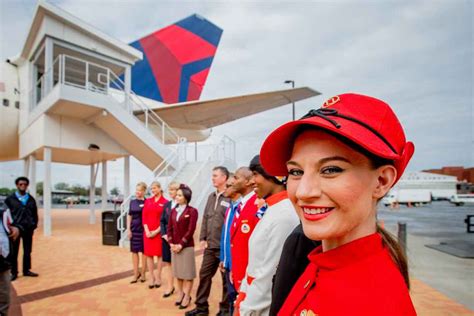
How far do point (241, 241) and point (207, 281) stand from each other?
1.79 meters

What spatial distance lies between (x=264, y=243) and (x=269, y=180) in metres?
0.58

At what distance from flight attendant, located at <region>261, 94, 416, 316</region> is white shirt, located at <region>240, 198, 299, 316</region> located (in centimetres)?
89

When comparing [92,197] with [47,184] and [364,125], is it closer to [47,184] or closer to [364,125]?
[47,184]

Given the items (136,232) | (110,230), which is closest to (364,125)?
(136,232)

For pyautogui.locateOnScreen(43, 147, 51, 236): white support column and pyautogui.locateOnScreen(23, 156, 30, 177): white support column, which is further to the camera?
pyautogui.locateOnScreen(23, 156, 30, 177): white support column

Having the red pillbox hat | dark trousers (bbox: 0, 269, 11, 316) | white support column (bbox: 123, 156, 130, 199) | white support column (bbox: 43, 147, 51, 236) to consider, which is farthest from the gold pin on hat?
white support column (bbox: 123, 156, 130, 199)

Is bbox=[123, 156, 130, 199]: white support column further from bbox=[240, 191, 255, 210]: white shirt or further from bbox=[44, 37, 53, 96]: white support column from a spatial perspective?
bbox=[240, 191, 255, 210]: white shirt

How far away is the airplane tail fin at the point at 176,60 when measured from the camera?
67.3 feet

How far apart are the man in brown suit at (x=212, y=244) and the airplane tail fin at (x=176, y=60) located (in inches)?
677

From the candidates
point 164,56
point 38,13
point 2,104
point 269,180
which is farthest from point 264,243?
point 164,56

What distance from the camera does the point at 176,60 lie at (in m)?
21.6

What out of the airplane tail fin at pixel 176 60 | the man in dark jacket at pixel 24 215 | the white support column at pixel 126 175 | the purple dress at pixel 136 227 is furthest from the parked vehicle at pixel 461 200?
the man in dark jacket at pixel 24 215

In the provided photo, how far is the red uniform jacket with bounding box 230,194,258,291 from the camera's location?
2657 mm

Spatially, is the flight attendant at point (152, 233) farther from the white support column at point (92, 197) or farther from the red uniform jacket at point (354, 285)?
the white support column at point (92, 197)
